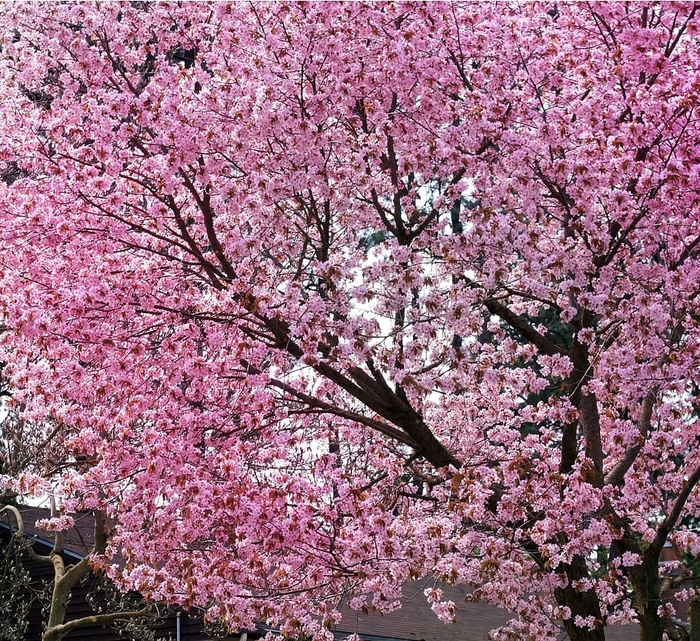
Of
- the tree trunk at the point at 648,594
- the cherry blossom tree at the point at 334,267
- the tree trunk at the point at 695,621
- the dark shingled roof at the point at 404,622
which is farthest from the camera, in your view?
the dark shingled roof at the point at 404,622

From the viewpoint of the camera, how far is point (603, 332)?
933 centimetres

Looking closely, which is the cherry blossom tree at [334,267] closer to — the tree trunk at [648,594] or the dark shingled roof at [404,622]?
the tree trunk at [648,594]

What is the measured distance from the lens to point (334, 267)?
743cm

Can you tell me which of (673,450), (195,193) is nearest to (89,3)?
(195,193)

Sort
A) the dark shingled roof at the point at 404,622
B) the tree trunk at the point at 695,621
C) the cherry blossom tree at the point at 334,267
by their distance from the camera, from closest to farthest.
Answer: the cherry blossom tree at the point at 334,267, the tree trunk at the point at 695,621, the dark shingled roof at the point at 404,622

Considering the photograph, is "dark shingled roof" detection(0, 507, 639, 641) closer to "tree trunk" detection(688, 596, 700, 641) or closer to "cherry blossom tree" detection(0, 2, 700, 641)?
"tree trunk" detection(688, 596, 700, 641)

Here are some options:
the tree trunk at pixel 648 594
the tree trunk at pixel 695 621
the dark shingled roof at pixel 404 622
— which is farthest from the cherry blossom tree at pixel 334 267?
the dark shingled roof at pixel 404 622

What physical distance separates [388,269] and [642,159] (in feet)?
8.75

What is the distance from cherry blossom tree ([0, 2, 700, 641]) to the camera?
25.7ft

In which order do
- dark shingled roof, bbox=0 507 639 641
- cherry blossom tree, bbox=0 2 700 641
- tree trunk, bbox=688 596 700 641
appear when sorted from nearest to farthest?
1. cherry blossom tree, bbox=0 2 700 641
2. tree trunk, bbox=688 596 700 641
3. dark shingled roof, bbox=0 507 639 641

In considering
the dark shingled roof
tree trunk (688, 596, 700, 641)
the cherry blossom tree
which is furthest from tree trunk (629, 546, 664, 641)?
the dark shingled roof

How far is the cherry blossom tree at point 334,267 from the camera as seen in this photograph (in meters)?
7.83

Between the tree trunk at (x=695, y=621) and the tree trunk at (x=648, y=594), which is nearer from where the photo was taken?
the tree trunk at (x=648, y=594)

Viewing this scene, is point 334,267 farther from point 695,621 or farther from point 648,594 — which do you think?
point 695,621
